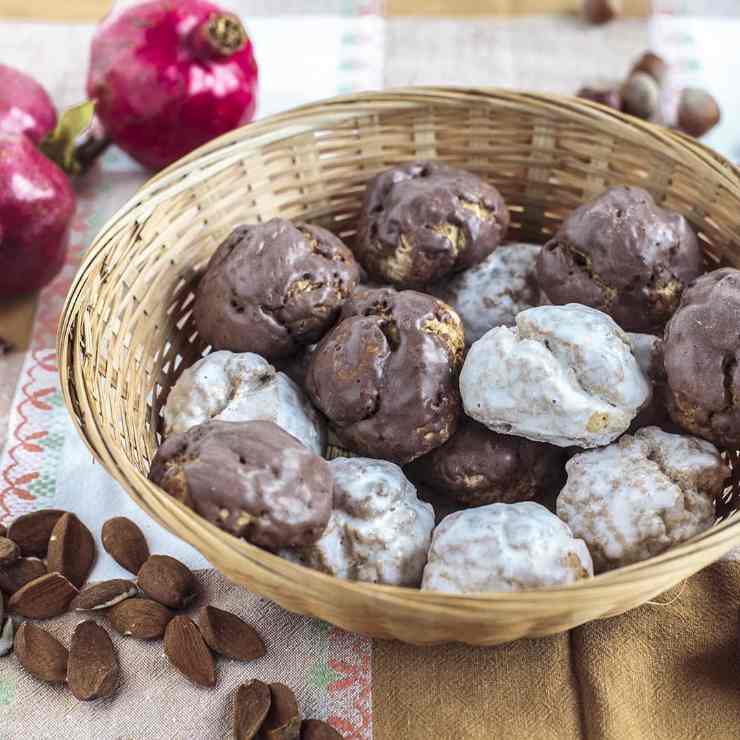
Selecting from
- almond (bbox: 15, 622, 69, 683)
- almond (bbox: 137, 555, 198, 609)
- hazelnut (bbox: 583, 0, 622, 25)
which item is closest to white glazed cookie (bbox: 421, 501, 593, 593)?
almond (bbox: 137, 555, 198, 609)

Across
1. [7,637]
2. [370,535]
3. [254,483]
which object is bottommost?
[7,637]

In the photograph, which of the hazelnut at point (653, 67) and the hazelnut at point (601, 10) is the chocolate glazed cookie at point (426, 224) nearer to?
the hazelnut at point (653, 67)

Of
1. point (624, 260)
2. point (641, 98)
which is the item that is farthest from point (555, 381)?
point (641, 98)

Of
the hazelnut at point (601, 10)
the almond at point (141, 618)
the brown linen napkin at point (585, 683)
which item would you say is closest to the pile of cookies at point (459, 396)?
the brown linen napkin at point (585, 683)

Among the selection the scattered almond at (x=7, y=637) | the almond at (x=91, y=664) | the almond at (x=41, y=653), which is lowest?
the scattered almond at (x=7, y=637)

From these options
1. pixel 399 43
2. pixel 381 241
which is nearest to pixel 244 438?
pixel 381 241

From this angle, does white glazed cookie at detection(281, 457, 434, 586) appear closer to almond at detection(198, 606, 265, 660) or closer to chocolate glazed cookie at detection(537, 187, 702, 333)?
almond at detection(198, 606, 265, 660)

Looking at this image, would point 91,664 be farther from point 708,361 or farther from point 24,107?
point 24,107
